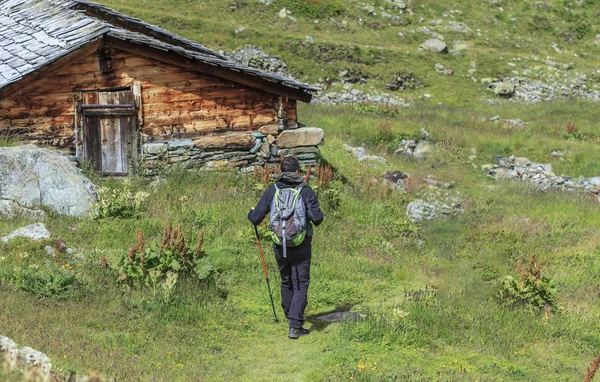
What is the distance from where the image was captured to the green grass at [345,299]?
702cm

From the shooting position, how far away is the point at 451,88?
3256 centimetres

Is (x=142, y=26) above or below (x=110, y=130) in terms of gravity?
above

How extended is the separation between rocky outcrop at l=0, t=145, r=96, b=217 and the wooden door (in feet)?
7.50

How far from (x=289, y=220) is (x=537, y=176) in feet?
42.4

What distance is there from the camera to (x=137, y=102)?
46.3ft

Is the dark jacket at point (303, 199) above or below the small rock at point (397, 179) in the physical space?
above

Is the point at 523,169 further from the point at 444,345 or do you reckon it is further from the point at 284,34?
the point at 284,34

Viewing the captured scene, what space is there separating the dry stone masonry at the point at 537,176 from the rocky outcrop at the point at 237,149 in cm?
646

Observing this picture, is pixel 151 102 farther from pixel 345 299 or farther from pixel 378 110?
pixel 378 110

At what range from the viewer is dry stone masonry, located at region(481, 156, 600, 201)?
17.9 m

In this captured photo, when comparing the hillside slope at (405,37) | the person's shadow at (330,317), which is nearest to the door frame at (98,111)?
the person's shadow at (330,317)

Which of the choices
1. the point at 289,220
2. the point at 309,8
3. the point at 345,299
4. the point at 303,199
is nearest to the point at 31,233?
the point at 289,220

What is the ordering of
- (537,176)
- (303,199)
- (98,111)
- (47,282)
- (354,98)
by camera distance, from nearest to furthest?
(303,199) → (47,282) → (98,111) → (537,176) → (354,98)

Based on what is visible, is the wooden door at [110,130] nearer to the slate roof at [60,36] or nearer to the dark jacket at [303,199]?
the slate roof at [60,36]
